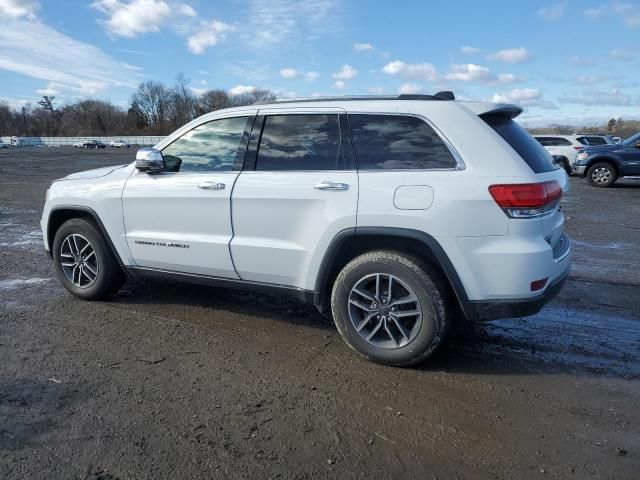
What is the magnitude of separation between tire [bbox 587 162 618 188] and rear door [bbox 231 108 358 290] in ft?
52.3

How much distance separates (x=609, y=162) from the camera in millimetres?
16578

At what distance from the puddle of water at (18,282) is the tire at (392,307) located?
377 cm

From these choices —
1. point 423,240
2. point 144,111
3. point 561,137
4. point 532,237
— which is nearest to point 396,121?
point 423,240

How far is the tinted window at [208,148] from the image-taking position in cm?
422

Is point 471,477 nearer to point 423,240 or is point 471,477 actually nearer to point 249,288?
point 423,240

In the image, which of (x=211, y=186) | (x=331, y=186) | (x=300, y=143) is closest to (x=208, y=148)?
(x=211, y=186)

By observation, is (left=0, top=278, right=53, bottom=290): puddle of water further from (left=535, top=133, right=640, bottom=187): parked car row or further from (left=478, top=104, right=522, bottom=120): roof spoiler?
(left=535, top=133, right=640, bottom=187): parked car row

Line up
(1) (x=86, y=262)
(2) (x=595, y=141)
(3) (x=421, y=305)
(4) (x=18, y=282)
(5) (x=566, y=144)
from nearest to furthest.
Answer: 1. (3) (x=421, y=305)
2. (1) (x=86, y=262)
3. (4) (x=18, y=282)
4. (5) (x=566, y=144)
5. (2) (x=595, y=141)

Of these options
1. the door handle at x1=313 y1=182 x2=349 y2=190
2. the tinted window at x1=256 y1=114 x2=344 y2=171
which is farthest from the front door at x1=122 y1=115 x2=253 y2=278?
the door handle at x1=313 y1=182 x2=349 y2=190

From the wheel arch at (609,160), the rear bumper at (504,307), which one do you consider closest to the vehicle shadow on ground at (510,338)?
the rear bumper at (504,307)

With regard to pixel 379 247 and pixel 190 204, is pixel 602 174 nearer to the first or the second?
pixel 379 247

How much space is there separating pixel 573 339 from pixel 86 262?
4.46 metres

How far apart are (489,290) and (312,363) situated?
1349 mm

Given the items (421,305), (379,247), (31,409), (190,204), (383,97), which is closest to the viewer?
(31,409)
